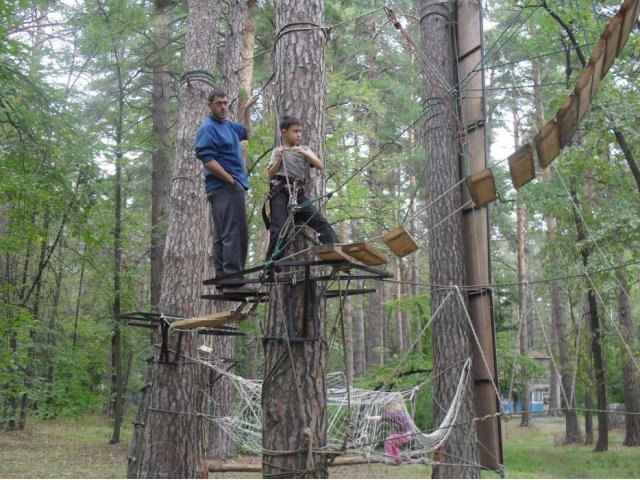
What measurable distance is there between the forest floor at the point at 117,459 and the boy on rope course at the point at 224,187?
4.57 meters

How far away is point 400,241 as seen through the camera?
3203 millimetres

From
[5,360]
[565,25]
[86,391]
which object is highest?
[565,25]

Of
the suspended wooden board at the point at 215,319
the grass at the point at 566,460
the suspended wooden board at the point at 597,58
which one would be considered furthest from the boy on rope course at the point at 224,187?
the grass at the point at 566,460

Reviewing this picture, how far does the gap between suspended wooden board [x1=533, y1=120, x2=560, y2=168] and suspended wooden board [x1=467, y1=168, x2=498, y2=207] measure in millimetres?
285

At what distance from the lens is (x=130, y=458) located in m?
4.73

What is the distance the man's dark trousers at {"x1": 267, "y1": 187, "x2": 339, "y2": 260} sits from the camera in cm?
323

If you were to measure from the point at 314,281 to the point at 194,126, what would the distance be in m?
3.11

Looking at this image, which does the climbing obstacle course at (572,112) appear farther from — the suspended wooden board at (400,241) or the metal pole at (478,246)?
the metal pole at (478,246)

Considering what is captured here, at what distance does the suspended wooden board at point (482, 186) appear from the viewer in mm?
3484

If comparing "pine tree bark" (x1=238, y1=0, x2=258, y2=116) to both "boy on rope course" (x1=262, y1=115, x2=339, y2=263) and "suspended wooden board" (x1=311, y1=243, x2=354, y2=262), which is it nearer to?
"boy on rope course" (x1=262, y1=115, x2=339, y2=263)

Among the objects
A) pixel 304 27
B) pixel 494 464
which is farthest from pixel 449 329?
pixel 304 27

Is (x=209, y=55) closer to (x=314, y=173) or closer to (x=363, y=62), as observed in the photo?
(x=314, y=173)

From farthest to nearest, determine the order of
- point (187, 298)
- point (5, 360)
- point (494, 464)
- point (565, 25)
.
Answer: point (565, 25)
point (5, 360)
point (187, 298)
point (494, 464)

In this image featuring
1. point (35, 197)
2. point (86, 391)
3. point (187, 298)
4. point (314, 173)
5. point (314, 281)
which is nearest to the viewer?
point (314, 281)
